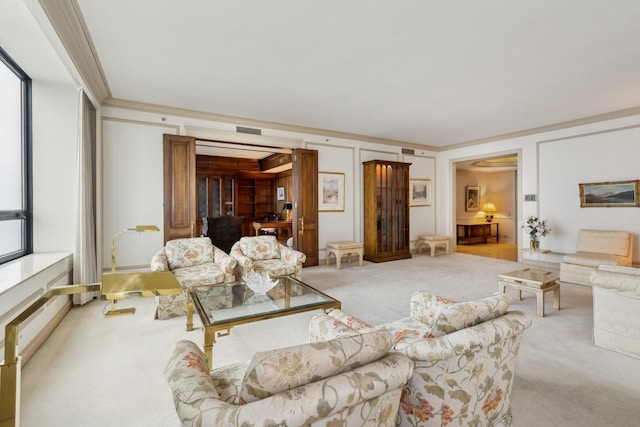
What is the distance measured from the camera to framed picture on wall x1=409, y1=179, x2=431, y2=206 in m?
7.93

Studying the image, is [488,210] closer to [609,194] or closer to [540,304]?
[609,194]

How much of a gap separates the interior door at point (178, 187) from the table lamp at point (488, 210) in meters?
9.68

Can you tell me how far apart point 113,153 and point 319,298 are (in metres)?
4.06

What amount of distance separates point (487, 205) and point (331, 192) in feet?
22.4

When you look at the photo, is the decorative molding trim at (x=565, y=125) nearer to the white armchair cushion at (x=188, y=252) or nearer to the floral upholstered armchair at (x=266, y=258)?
the floral upholstered armchair at (x=266, y=258)

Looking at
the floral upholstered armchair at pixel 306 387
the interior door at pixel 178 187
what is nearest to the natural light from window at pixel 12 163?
the interior door at pixel 178 187

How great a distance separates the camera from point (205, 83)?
160 inches

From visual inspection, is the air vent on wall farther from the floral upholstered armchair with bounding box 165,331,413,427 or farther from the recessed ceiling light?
the recessed ceiling light

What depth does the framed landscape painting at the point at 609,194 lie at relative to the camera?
5.19m

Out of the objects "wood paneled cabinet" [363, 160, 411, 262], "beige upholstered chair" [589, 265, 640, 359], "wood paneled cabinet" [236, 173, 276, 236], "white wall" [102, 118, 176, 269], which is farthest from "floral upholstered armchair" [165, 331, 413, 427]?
"wood paneled cabinet" [236, 173, 276, 236]

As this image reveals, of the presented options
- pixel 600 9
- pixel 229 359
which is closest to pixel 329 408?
pixel 229 359

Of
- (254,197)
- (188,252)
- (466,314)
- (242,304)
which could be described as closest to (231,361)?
(242,304)

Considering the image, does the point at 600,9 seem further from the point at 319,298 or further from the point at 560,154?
the point at 560,154

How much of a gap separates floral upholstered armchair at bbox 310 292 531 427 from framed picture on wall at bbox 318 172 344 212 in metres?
4.96
